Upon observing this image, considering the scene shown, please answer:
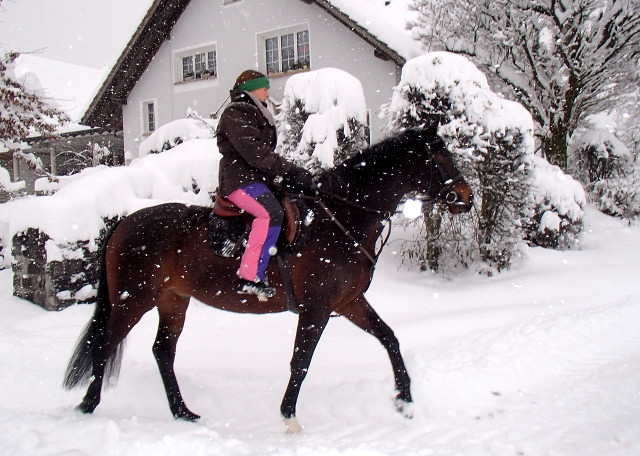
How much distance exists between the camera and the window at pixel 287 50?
1573cm

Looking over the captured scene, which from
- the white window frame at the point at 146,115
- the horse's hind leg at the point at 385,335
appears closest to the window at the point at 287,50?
the white window frame at the point at 146,115

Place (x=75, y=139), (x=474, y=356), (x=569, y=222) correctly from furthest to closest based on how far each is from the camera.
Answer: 1. (x=75, y=139)
2. (x=569, y=222)
3. (x=474, y=356)

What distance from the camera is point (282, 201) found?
376 centimetres

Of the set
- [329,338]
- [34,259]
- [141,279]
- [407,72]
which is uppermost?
[407,72]

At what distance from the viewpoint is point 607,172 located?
44.5ft

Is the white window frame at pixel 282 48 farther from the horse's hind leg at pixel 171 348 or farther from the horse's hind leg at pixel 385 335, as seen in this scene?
the horse's hind leg at pixel 385 335

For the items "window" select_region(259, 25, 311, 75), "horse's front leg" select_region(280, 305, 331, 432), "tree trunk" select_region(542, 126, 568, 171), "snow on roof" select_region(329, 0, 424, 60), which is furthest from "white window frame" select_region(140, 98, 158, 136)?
"horse's front leg" select_region(280, 305, 331, 432)

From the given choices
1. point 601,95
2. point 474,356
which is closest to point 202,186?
point 474,356

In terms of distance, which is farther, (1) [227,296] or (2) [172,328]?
(2) [172,328]

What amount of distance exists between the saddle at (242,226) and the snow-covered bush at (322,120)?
186 inches

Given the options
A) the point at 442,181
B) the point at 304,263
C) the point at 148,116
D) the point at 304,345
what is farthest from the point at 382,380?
the point at 148,116

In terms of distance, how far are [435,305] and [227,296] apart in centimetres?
414

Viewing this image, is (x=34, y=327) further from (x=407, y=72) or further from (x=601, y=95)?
(x=601, y=95)

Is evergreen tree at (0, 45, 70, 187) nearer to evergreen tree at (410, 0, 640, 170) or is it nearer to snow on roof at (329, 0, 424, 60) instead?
snow on roof at (329, 0, 424, 60)
